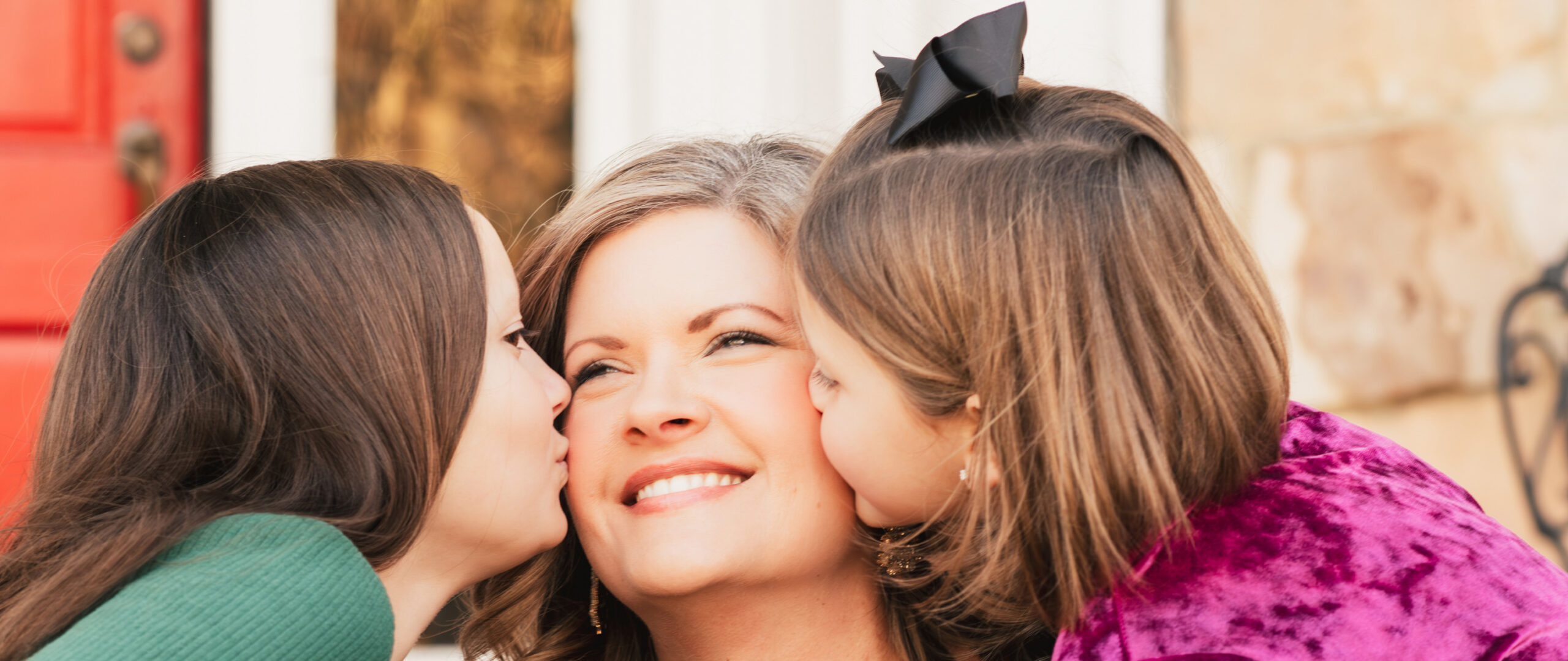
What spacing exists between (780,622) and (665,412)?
360mm

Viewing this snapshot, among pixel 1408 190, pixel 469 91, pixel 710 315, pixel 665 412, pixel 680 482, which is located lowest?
pixel 680 482

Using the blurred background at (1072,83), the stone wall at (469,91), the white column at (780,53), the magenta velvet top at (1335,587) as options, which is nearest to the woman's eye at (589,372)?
the magenta velvet top at (1335,587)

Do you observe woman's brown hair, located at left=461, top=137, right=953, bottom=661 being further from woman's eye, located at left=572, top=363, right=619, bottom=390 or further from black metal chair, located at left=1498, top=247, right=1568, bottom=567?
black metal chair, located at left=1498, top=247, right=1568, bottom=567

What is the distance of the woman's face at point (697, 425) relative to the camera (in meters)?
1.68

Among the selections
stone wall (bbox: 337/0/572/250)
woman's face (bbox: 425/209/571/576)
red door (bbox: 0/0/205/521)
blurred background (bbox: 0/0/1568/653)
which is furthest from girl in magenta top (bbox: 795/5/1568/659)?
red door (bbox: 0/0/205/521)

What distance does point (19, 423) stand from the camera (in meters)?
2.97

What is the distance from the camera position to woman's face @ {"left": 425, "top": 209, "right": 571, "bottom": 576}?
1.58 metres

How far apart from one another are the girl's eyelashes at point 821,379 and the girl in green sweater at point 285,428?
369 mm

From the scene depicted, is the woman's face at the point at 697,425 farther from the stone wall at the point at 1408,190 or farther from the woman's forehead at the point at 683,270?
the stone wall at the point at 1408,190

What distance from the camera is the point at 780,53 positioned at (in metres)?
3.01

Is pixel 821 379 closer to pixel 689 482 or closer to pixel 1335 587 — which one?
pixel 689 482

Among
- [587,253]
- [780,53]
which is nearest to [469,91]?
[780,53]

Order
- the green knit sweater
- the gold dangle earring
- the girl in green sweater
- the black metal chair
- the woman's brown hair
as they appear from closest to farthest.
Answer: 1. the green knit sweater
2. the girl in green sweater
3. the woman's brown hair
4. the gold dangle earring
5. the black metal chair

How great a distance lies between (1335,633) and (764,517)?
72cm
